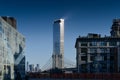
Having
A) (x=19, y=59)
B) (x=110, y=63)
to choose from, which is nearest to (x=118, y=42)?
(x=110, y=63)

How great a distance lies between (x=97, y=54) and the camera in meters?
129

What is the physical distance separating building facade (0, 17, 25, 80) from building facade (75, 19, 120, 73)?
100 ft

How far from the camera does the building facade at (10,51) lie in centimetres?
10025

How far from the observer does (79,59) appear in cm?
13038

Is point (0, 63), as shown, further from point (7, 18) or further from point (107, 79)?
point (107, 79)

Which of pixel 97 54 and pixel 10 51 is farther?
pixel 97 54

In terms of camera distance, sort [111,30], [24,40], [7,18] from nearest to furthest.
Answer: [7,18]
[24,40]
[111,30]

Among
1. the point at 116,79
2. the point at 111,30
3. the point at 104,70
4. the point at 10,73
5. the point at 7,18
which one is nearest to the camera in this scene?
the point at 116,79

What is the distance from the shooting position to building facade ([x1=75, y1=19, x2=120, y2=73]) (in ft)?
418

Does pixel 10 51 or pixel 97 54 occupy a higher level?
A: pixel 10 51

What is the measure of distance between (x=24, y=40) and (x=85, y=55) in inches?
1431

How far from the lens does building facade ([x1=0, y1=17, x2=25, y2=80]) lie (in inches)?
3947

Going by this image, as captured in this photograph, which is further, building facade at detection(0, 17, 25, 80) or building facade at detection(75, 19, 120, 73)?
building facade at detection(75, 19, 120, 73)

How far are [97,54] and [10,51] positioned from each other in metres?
44.9
